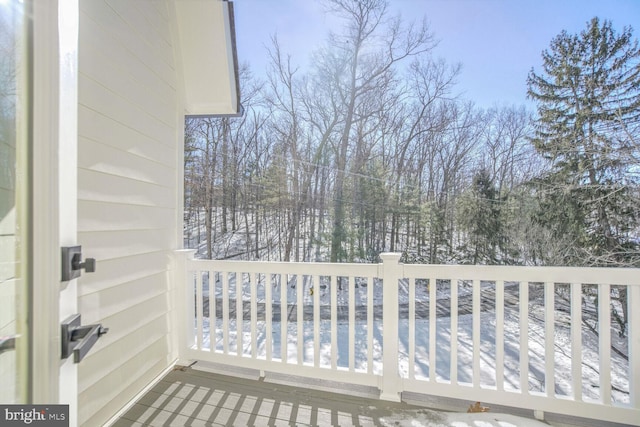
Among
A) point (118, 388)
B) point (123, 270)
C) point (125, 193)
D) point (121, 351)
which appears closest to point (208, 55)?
point (125, 193)

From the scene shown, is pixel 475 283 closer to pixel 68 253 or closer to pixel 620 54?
pixel 68 253

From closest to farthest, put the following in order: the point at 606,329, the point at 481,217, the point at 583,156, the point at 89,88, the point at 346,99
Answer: the point at 89,88
the point at 606,329
the point at 583,156
the point at 481,217
the point at 346,99

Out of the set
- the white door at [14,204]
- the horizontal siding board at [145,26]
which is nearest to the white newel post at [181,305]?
the horizontal siding board at [145,26]

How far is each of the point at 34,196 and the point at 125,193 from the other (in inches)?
56.2

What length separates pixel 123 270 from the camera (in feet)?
6.17

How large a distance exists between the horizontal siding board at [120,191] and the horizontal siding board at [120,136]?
20 centimetres

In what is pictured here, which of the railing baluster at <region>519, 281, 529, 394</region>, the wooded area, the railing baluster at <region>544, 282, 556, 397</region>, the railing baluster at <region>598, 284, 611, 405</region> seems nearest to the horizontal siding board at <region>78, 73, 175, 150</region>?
the railing baluster at <region>519, 281, 529, 394</region>

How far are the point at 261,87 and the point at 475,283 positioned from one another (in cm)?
596

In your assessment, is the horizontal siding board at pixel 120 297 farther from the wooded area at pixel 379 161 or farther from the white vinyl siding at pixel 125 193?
the wooded area at pixel 379 161

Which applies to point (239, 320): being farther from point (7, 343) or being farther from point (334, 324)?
point (7, 343)

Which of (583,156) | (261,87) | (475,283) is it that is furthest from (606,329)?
(261,87)

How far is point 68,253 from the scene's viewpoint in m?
0.74

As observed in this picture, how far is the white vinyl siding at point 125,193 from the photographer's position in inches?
63.1

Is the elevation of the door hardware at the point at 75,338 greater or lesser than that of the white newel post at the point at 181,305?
greater
